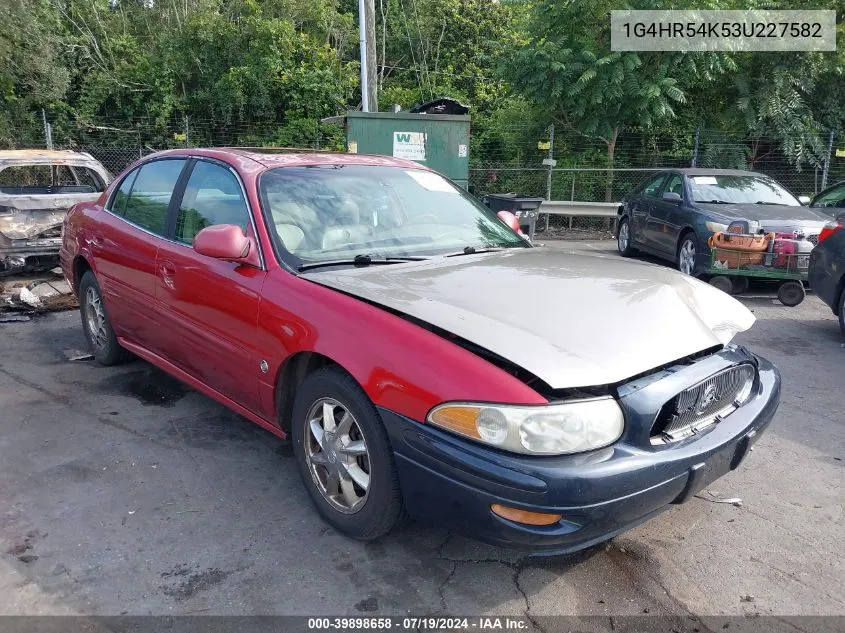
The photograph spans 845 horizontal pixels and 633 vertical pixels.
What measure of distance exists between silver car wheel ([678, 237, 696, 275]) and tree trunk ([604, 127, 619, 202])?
6008 millimetres

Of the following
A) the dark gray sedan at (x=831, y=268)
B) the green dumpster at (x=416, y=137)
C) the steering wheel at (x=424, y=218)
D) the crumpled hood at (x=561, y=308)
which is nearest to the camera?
the crumpled hood at (x=561, y=308)

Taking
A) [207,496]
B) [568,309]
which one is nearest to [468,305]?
[568,309]

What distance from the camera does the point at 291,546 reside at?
2928mm

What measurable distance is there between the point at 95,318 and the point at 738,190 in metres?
8.02

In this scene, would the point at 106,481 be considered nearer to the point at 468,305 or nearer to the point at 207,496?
the point at 207,496

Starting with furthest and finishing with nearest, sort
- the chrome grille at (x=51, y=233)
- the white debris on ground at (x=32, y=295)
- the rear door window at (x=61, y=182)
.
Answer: the rear door window at (x=61, y=182) < the chrome grille at (x=51, y=233) < the white debris on ground at (x=32, y=295)

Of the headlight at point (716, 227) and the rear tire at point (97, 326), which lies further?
the headlight at point (716, 227)

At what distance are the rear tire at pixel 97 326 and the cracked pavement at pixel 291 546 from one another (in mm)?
859

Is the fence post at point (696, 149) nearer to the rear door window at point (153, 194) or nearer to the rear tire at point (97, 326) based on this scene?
the rear door window at point (153, 194)

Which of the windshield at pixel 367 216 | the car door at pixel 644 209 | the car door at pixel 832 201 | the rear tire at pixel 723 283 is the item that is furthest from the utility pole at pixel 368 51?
the windshield at pixel 367 216

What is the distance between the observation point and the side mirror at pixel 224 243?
10.4 ft

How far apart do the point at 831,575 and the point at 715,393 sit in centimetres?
88

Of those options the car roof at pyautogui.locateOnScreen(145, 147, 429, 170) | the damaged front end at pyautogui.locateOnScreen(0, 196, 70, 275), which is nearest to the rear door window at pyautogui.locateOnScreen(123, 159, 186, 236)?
the car roof at pyautogui.locateOnScreen(145, 147, 429, 170)

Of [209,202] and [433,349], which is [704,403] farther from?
[209,202]
